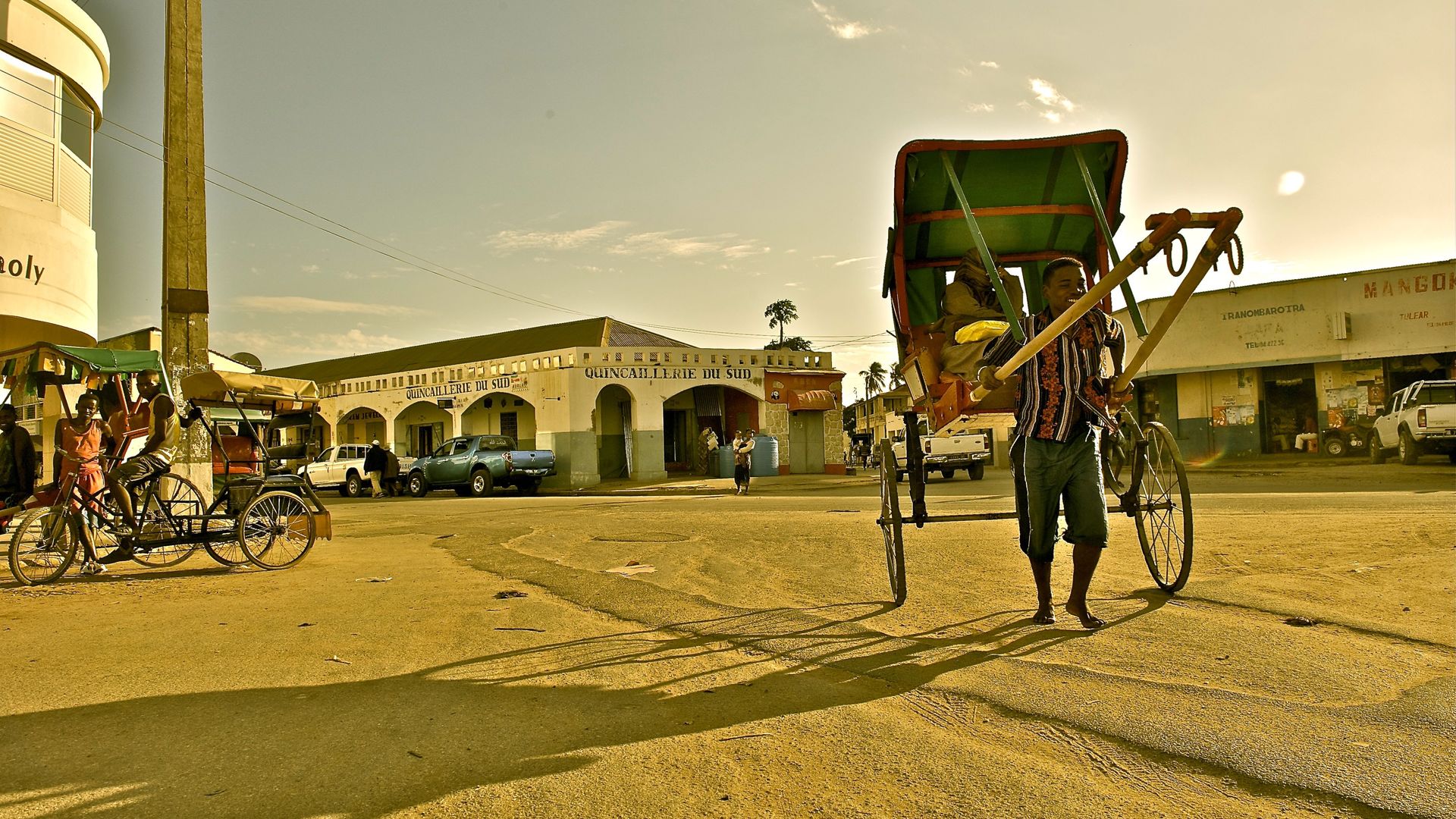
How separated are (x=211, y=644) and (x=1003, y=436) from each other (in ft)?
122

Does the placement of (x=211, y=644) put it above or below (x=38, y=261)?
below

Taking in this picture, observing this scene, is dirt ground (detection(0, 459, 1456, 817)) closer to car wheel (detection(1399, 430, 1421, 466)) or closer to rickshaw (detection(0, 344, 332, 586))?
rickshaw (detection(0, 344, 332, 586))

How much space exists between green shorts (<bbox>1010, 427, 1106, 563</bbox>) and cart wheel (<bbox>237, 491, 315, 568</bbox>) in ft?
23.0

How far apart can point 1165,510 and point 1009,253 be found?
206 centimetres

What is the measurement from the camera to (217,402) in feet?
33.3

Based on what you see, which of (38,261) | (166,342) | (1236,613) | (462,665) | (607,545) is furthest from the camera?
(38,261)

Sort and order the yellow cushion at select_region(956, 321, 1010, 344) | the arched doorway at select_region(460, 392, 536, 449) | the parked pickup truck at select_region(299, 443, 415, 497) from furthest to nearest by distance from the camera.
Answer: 1. the arched doorway at select_region(460, 392, 536, 449)
2. the parked pickup truck at select_region(299, 443, 415, 497)
3. the yellow cushion at select_region(956, 321, 1010, 344)

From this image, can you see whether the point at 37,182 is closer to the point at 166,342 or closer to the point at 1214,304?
the point at 166,342

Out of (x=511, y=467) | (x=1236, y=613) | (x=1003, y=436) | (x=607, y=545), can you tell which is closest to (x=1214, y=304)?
(x=1003, y=436)

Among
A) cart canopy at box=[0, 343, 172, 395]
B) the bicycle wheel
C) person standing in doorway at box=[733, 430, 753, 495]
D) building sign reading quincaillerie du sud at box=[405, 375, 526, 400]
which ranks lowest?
the bicycle wheel

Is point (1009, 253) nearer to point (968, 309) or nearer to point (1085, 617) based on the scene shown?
point (968, 309)

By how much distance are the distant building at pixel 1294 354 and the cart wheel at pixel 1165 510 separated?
24644mm

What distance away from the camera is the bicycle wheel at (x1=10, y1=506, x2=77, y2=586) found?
307 inches

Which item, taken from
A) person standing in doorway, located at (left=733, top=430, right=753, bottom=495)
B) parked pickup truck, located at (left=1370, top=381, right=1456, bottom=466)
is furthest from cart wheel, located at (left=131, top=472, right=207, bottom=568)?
parked pickup truck, located at (left=1370, top=381, right=1456, bottom=466)
